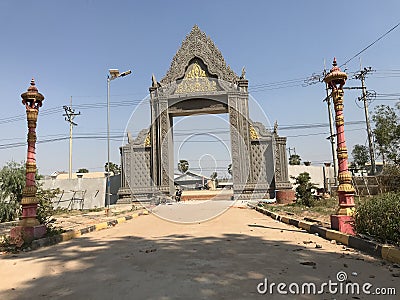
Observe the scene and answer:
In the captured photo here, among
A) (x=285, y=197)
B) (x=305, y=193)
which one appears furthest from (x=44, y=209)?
(x=285, y=197)

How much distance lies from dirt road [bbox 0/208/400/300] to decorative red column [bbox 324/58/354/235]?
0.67 m

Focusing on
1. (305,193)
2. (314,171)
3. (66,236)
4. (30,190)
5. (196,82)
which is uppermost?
(196,82)

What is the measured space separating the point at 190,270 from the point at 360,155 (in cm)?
3506

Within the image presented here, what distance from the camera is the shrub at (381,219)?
14.1 feet

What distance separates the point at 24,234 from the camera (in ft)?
19.4

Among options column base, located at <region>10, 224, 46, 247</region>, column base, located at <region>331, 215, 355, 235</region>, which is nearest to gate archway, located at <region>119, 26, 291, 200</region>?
column base, located at <region>331, 215, 355, 235</region>

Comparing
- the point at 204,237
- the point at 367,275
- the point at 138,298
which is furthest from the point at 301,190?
the point at 138,298

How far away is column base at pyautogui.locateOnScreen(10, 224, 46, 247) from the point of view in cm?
577

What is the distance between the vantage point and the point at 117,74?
13281 mm

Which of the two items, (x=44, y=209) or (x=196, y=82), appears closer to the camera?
(x=44, y=209)

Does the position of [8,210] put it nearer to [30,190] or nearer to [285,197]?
[30,190]

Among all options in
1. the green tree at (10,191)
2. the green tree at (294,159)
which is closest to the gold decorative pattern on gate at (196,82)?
the green tree at (10,191)

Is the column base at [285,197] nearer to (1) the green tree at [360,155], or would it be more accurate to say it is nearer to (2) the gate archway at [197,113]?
(2) the gate archway at [197,113]

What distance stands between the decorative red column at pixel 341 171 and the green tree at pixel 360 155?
30.2 metres
